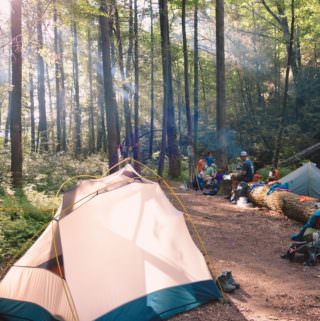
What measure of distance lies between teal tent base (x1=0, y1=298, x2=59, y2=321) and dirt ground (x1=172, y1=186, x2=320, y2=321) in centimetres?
151

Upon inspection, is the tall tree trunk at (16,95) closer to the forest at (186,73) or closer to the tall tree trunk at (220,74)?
the forest at (186,73)

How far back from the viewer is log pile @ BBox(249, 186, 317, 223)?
8594 millimetres

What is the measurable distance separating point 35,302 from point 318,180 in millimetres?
9351

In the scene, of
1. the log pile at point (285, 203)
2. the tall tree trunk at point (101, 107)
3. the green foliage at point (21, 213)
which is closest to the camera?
the green foliage at point (21, 213)

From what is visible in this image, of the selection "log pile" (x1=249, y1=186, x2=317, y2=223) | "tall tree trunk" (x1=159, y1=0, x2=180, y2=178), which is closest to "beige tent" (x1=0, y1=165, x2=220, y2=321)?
"log pile" (x1=249, y1=186, x2=317, y2=223)

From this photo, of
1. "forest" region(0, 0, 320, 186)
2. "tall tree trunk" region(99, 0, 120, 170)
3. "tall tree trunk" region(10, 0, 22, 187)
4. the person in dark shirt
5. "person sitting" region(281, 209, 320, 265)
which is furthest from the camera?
"forest" region(0, 0, 320, 186)

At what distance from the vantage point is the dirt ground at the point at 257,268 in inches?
175

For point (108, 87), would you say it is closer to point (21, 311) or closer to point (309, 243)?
point (309, 243)

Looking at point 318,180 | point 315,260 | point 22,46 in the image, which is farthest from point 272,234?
point 22,46

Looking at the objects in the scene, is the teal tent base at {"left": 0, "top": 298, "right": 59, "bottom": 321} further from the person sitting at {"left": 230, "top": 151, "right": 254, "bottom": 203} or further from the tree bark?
the tree bark

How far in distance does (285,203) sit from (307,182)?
224 cm

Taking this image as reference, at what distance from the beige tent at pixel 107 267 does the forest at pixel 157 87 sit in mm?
1585

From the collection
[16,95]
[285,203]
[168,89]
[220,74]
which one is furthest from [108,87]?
[168,89]


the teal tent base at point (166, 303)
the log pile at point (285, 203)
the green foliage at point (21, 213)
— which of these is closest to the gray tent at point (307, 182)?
the log pile at point (285, 203)
